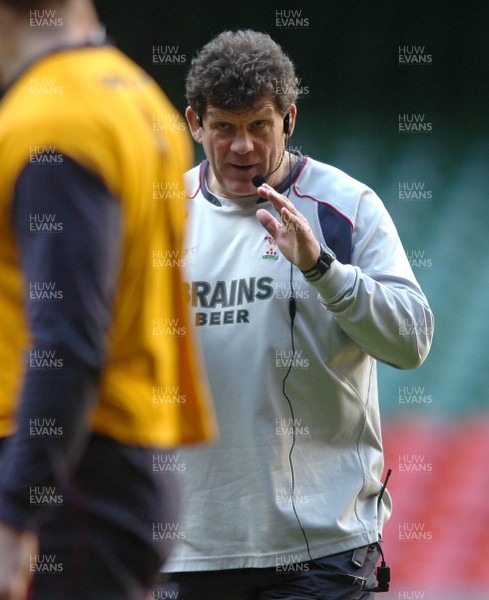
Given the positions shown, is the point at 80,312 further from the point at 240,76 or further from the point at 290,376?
the point at 240,76

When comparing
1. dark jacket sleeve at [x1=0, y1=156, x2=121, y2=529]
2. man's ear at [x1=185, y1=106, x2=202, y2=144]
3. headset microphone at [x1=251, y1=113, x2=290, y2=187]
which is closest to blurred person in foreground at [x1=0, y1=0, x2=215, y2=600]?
dark jacket sleeve at [x1=0, y1=156, x2=121, y2=529]

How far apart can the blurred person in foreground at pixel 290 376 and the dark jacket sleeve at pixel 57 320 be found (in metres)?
1.39

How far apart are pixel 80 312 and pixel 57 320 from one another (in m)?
0.04

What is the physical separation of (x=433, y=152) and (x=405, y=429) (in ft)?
4.35

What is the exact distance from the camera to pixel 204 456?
134 inches

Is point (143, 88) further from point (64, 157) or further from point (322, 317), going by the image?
point (322, 317)

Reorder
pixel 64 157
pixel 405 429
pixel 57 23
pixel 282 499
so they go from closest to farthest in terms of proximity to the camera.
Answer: pixel 64 157, pixel 57 23, pixel 282 499, pixel 405 429

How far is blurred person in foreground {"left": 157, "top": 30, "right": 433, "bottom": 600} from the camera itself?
3.33 metres

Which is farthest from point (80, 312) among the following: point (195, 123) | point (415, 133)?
point (415, 133)

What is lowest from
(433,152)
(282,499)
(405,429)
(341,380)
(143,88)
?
(405,429)

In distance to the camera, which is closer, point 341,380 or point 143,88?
point 143,88

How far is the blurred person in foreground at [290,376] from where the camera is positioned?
131 inches

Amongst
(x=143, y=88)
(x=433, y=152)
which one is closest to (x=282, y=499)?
(x=143, y=88)

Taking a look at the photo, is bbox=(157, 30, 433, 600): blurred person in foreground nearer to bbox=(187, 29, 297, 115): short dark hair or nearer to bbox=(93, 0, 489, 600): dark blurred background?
bbox=(187, 29, 297, 115): short dark hair
